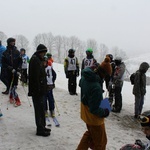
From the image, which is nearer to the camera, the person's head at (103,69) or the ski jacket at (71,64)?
the person's head at (103,69)

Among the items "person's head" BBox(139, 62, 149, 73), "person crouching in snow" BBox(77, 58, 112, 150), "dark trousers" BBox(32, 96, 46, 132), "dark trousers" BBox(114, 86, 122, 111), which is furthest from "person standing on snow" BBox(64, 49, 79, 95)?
"person crouching in snow" BBox(77, 58, 112, 150)

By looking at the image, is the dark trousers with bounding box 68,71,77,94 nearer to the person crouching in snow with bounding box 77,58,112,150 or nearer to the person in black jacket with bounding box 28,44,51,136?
the person in black jacket with bounding box 28,44,51,136

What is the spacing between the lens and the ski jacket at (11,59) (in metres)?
7.52

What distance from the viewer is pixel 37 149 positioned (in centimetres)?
488

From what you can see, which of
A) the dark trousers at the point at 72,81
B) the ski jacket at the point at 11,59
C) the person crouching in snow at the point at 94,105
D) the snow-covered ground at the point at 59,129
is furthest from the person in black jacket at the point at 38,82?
the dark trousers at the point at 72,81

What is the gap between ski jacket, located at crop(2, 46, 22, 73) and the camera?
7.52 meters

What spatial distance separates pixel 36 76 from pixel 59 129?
6.50 feet

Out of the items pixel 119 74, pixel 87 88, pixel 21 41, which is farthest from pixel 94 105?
pixel 21 41

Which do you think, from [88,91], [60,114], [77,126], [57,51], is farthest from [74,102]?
[57,51]

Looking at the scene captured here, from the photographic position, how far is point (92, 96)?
3.81 metres

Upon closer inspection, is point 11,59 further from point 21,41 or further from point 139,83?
point 21,41

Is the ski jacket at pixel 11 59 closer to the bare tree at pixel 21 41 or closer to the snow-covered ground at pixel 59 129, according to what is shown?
the snow-covered ground at pixel 59 129

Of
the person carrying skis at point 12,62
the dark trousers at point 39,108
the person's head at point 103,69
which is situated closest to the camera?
the person's head at point 103,69

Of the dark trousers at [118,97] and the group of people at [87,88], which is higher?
the group of people at [87,88]
